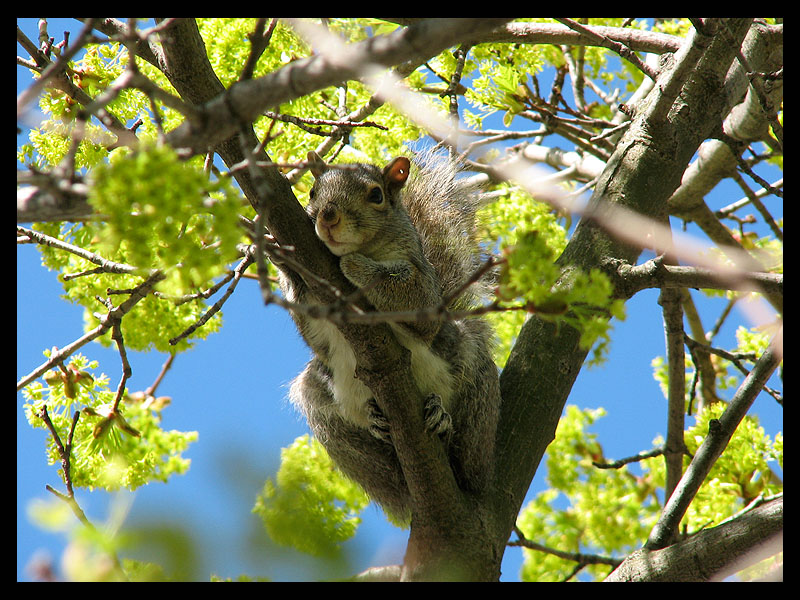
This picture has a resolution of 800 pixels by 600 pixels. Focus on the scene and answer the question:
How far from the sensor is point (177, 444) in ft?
10.6

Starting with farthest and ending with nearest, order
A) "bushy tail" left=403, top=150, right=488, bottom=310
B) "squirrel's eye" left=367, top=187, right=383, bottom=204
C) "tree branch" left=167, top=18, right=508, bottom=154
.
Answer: "bushy tail" left=403, top=150, right=488, bottom=310 → "squirrel's eye" left=367, top=187, right=383, bottom=204 → "tree branch" left=167, top=18, right=508, bottom=154

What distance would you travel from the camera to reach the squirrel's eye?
2.99m

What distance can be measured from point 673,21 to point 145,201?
14.6 feet

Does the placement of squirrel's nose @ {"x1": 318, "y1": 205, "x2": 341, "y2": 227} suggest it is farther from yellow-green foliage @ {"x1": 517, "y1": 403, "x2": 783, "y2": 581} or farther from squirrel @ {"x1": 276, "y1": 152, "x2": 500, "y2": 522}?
yellow-green foliage @ {"x1": 517, "y1": 403, "x2": 783, "y2": 581}

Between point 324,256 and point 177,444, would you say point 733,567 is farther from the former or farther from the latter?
point 177,444

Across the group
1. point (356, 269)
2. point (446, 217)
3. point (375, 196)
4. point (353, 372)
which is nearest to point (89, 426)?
point (353, 372)

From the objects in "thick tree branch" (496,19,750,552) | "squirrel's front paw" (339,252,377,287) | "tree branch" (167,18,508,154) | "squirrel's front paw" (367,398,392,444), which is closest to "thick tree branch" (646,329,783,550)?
"thick tree branch" (496,19,750,552)

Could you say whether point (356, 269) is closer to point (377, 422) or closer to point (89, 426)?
point (377, 422)

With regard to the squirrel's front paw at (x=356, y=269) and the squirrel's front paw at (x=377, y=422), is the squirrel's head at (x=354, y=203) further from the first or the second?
the squirrel's front paw at (x=377, y=422)

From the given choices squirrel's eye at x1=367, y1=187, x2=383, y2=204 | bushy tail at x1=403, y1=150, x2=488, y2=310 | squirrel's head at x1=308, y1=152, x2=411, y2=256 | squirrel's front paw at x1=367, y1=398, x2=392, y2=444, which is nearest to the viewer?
squirrel's head at x1=308, y1=152, x2=411, y2=256

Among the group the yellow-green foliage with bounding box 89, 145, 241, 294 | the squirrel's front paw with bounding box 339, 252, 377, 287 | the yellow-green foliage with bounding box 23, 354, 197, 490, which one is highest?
the squirrel's front paw with bounding box 339, 252, 377, 287

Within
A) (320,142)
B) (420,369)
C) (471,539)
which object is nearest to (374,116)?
(320,142)

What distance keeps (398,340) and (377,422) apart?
34 cm

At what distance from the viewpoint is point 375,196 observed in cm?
301
